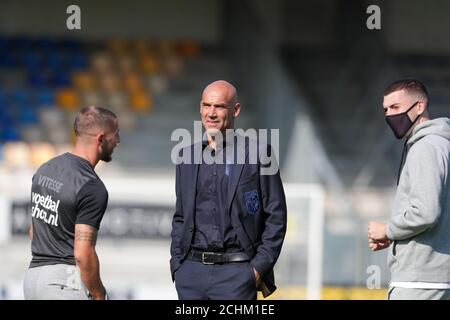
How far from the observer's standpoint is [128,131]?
53.9 feet

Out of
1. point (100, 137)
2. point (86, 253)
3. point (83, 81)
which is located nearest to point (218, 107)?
point (100, 137)

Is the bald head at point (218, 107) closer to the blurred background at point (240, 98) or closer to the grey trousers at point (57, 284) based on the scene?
the grey trousers at point (57, 284)

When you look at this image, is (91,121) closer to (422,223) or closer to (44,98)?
(422,223)

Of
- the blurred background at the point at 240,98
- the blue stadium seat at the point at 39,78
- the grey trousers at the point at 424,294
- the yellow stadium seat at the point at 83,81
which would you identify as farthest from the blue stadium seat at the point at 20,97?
the grey trousers at the point at 424,294

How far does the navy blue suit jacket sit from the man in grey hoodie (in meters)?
0.52

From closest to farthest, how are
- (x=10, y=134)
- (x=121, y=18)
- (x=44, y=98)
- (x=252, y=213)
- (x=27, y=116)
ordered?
1. (x=252, y=213)
2. (x=10, y=134)
3. (x=27, y=116)
4. (x=44, y=98)
5. (x=121, y=18)

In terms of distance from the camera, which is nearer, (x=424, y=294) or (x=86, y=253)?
(x=424, y=294)

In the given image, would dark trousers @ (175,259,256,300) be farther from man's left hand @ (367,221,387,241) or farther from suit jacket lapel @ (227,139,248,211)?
man's left hand @ (367,221,387,241)

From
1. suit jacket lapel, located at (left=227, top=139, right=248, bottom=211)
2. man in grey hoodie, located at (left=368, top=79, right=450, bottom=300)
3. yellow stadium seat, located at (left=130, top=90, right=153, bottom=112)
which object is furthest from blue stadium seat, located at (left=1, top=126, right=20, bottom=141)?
man in grey hoodie, located at (left=368, top=79, right=450, bottom=300)

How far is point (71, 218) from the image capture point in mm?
5617

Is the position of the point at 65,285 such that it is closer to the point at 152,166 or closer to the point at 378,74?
the point at 152,166

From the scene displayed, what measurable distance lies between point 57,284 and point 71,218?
359mm

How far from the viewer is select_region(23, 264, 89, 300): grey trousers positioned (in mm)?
5605
